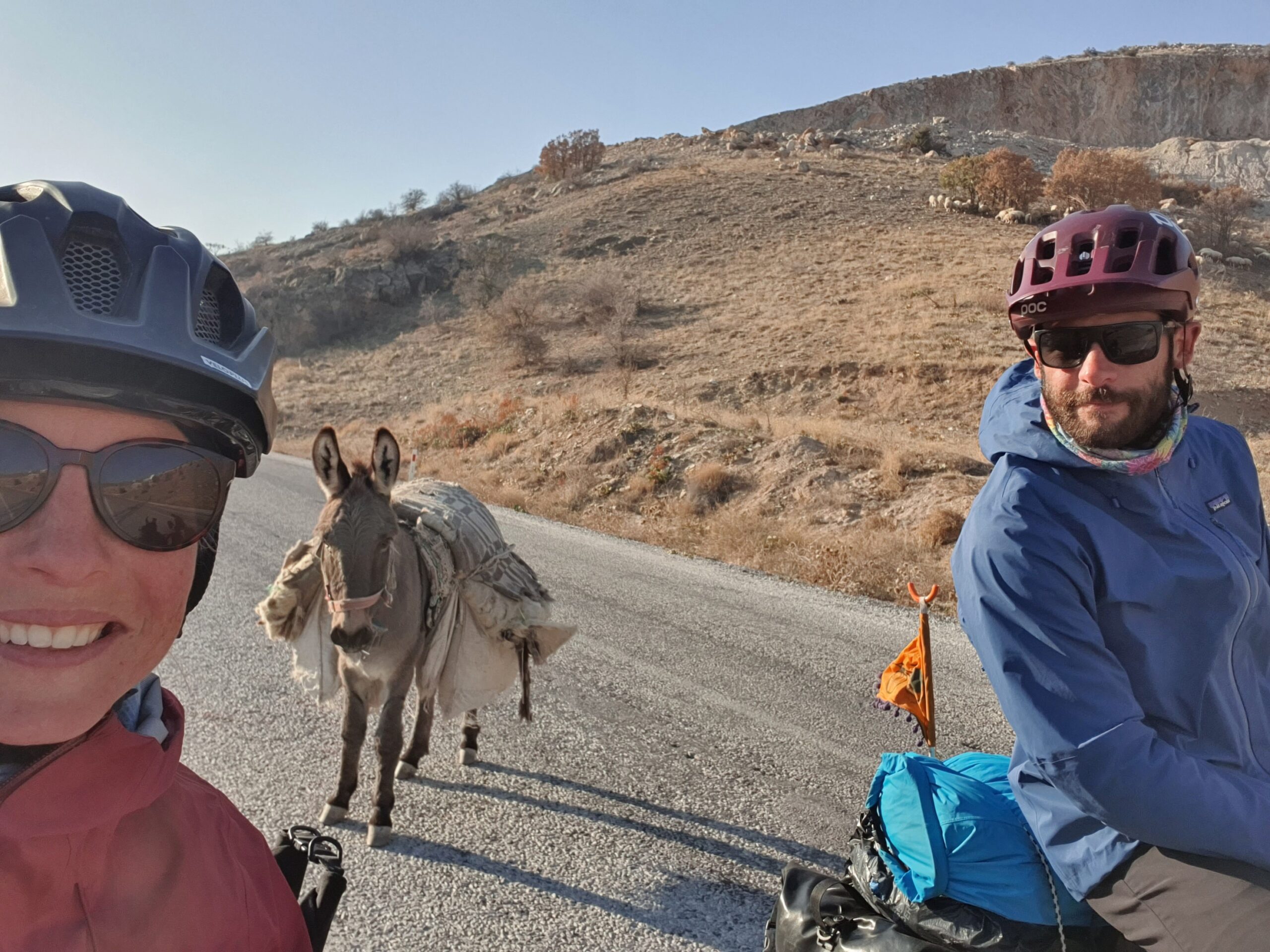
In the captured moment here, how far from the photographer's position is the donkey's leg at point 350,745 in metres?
4.22

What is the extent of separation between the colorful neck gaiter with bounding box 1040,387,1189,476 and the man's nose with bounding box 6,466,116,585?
6.93 feet

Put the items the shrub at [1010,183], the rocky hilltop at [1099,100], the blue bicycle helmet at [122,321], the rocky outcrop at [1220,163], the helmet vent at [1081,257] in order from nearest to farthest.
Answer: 1. the blue bicycle helmet at [122,321]
2. the helmet vent at [1081,257]
3. the shrub at [1010,183]
4. the rocky outcrop at [1220,163]
5. the rocky hilltop at [1099,100]

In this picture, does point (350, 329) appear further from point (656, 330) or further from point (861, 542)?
point (861, 542)

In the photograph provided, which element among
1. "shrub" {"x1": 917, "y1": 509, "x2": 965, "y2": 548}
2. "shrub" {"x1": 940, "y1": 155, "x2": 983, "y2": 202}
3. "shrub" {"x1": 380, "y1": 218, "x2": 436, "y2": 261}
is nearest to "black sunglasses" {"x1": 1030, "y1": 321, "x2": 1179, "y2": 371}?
"shrub" {"x1": 917, "y1": 509, "x2": 965, "y2": 548}

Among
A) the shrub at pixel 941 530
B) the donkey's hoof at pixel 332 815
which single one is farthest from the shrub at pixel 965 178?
the donkey's hoof at pixel 332 815

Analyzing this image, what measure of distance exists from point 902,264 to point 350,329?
28.7 m

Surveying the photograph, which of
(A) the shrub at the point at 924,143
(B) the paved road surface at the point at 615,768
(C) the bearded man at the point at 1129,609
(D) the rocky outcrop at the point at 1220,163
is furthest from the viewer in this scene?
(A) the shrub at the point at 924,143

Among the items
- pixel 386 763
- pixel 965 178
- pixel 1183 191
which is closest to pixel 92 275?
pixel 386 763

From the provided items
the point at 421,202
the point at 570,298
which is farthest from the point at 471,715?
the point at 421,202

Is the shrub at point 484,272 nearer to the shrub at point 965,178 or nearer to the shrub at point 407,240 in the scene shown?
the shrub at point 407,240

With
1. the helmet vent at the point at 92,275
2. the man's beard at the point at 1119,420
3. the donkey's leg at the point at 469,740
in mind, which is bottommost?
the donkey's leg at the point at 469,740

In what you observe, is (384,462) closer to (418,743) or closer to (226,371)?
(418,743)

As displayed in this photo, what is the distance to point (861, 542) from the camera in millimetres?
10664

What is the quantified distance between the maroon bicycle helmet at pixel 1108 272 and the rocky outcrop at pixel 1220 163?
57.0 meters
